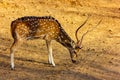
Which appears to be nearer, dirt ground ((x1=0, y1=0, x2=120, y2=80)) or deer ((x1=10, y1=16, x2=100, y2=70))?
dirt ground ((x1=0, y1=0, x2=120, y2=80))

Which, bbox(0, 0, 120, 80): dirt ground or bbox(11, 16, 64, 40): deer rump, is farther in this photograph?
bbox(11, 16, 64, 40): deer rump

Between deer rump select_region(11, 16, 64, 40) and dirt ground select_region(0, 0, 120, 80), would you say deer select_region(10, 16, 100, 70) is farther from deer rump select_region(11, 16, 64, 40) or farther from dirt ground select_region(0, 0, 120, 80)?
dirt ground select_region(0, 0, 120, 80)

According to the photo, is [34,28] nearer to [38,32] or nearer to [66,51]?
[38,32]

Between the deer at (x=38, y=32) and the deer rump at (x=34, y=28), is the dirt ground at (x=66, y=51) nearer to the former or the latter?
the deer at (x=38, y=32)

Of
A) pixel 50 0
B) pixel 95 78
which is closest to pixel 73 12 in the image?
pixel 50 0

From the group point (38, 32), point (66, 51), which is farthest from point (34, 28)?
point (66, 51)

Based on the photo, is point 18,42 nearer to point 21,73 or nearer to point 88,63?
point 21,73

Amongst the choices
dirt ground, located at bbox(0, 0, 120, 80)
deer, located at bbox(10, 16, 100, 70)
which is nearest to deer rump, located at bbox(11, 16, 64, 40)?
deer, located at bbox(10, 16, 100, 70)

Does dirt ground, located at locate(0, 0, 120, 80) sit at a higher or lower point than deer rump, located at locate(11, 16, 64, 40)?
lower

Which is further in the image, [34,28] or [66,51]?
[66,51]
